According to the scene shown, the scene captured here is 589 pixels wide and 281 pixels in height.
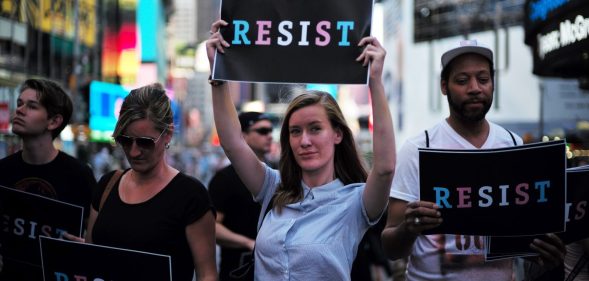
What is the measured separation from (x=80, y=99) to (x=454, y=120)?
29221 millimetres

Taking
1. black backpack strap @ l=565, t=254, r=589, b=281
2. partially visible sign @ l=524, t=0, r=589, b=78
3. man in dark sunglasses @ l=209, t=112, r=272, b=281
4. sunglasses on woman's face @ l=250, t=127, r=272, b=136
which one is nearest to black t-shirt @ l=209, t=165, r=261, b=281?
man in dark sunglasses @ l=209, t=112, r=272, b=281

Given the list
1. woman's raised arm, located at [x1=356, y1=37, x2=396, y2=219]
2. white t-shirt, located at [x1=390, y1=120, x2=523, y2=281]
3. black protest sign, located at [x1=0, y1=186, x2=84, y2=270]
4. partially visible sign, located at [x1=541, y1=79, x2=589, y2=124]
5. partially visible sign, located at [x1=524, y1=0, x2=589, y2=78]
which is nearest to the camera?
woman's raised arm, located at [x1=356, y1=37, x2=396, y2=219]

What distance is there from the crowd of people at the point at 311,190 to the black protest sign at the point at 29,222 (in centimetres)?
31

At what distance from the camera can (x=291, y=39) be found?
4.06m

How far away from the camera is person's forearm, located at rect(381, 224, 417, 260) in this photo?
3698mm

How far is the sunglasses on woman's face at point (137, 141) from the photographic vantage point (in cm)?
393

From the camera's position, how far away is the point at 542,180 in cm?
356

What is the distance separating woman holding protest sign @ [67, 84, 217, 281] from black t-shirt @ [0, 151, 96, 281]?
33.2 inches

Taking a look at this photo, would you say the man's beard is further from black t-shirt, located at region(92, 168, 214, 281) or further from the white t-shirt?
black t-shirt, located at region(92, 168, 214, 281)

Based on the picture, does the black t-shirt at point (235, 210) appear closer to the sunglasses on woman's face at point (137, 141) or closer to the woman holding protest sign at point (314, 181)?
the woman holding protest sign at point (314, 181)

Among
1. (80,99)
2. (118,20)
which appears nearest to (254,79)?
(80,99)

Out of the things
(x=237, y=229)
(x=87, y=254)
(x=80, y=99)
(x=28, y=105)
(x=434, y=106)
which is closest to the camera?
(x=87, y=254)

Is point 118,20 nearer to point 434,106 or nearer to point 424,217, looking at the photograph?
point 434,106

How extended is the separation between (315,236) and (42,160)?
6.80 ft
